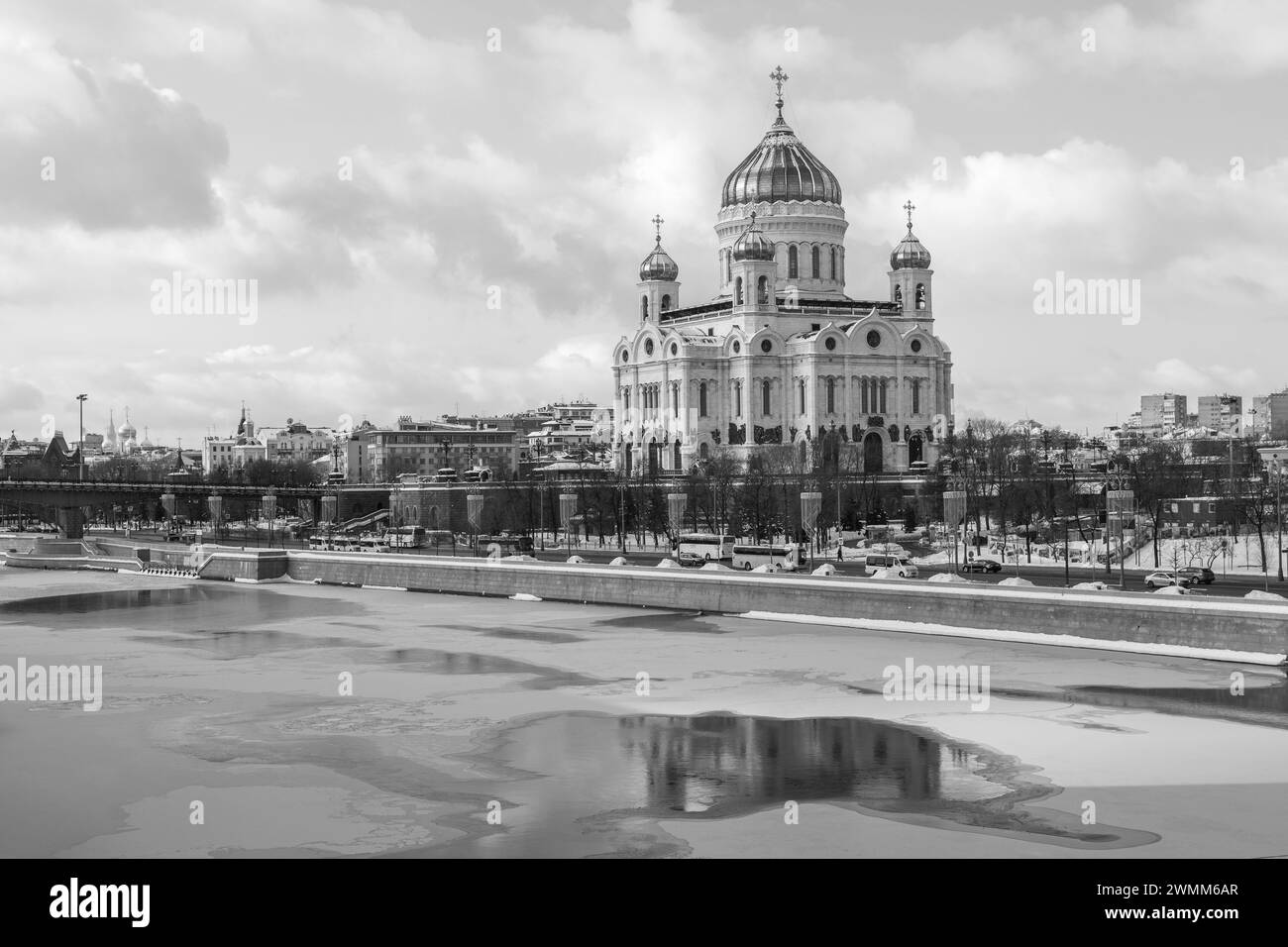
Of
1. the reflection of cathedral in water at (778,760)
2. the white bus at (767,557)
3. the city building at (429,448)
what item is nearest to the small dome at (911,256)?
the white bus at (767,557)

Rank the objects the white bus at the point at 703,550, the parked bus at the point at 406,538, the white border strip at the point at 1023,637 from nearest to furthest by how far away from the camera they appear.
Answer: the white border strip at the point at 1023,637
the white bus at the point at 703,550
the parked bus at the point at 406,538

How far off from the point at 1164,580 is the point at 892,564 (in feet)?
37.2

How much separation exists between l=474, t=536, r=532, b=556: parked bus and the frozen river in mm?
27497

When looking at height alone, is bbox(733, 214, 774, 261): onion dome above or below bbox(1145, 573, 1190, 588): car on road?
above

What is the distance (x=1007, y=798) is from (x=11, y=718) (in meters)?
16.4

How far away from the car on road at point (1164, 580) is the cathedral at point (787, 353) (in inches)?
1641

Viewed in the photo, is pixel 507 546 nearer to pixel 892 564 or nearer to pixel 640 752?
pixel 892 564

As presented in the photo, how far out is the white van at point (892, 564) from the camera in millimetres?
46250

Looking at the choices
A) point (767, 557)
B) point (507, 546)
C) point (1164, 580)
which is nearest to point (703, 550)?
point (767, 557)

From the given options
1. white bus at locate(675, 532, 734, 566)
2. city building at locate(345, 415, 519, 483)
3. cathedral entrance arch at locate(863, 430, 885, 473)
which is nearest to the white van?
white bus at locate(675, 532, 734, 566)

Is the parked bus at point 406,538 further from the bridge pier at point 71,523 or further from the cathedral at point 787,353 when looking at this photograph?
the bridge pier at point 71,523

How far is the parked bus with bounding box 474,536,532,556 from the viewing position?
65956 millimetres

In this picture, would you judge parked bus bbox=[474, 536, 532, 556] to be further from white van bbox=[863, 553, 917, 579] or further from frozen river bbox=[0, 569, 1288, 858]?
frozen river bbox=[0, 569, 1288, 858]

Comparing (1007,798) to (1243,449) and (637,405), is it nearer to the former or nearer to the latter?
(637,405)
